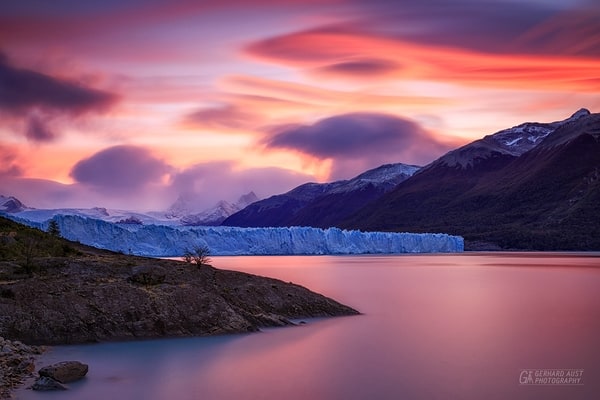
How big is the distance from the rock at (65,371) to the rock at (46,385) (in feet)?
0.56

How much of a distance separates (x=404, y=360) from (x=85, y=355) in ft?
27.3

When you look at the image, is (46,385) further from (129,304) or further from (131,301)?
(131,301)

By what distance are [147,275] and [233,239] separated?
70.6 m

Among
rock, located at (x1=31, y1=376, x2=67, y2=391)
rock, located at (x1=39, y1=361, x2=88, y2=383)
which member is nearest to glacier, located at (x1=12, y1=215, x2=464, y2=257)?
rock, located at (x1=39, y1=361, x2=88, y2=383)

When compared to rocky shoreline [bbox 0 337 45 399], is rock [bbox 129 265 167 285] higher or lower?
higher

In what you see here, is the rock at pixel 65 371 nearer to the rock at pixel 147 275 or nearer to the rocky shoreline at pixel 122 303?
the rocky shoreline at pixel 122 303

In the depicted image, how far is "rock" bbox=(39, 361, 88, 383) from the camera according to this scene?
1358cm

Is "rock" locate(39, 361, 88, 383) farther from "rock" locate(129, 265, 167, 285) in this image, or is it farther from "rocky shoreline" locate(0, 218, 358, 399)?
"rock" locate(129, 265, 167, 285)

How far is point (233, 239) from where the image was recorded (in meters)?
92.3

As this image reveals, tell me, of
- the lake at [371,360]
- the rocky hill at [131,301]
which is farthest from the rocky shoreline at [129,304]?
the lake at [371,360]

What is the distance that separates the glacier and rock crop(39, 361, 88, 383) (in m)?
49.6

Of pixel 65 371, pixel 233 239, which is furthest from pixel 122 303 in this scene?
pixel 233 239

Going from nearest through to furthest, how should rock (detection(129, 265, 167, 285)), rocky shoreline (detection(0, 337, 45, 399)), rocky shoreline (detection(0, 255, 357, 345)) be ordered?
rocky shoreline (detection(0, 337, 45, 399)) → rocky shoreline (detection(0, 255, 357, 345)) → rock (detection(129, 265, 167, 285))

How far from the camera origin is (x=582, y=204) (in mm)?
135625
